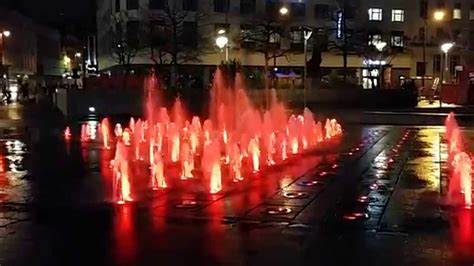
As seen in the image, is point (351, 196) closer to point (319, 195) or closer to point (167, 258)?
point (319, 195)

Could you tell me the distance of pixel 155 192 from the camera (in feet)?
38.7

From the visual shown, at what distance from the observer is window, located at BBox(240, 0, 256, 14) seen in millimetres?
73938

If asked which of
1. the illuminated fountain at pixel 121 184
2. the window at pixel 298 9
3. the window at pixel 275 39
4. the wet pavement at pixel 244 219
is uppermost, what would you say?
the window at pixel 298 9

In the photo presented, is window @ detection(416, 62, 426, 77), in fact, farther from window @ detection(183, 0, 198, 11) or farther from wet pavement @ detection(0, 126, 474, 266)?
wet pavement @ detection(0, 126, 474, 266)

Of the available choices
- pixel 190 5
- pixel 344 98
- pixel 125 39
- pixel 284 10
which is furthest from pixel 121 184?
pixel 284 10

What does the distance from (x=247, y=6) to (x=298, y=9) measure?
5.81 meters

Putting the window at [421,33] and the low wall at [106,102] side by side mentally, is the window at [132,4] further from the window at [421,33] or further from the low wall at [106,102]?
the low wall at [106,102]

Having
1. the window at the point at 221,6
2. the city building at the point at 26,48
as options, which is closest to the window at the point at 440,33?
the window at the point at 221,6

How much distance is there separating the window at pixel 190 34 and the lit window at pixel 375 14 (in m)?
20.9

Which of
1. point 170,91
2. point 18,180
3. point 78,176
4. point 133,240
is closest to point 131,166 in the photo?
point 78,176

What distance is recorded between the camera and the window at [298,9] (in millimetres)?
Result: 75812

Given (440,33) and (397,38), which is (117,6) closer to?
(397,38)

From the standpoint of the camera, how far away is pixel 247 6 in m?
74.1

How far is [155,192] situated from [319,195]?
105 inches
